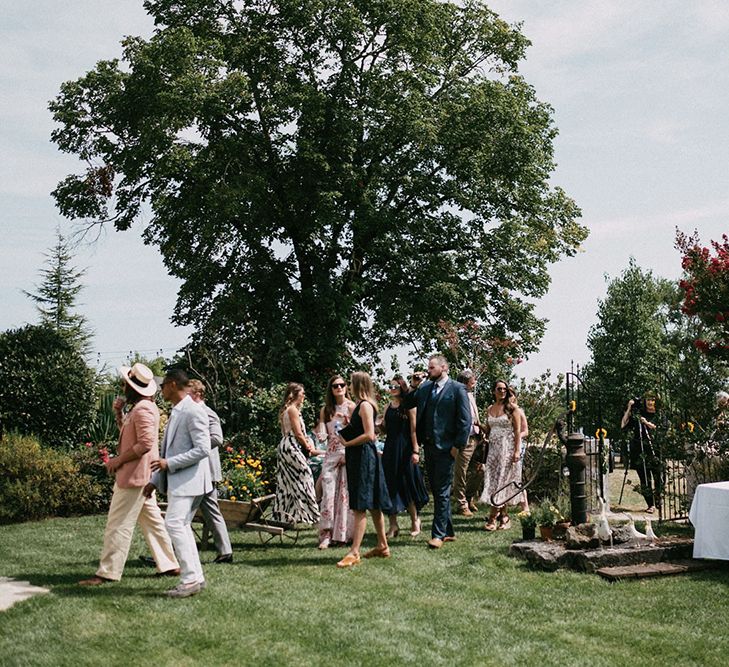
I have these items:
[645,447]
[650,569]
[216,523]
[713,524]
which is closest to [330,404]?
[216,523]

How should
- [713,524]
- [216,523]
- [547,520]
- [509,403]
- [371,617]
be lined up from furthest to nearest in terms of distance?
[509,403] < [547,520] < [216,523] < [713,524] < [371,617]

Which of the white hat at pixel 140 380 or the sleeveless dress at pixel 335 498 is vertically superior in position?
the white hat at pixel 140 380

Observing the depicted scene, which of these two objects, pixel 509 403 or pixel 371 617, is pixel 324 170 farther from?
pixel 371 617

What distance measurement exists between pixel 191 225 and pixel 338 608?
54.6 ft

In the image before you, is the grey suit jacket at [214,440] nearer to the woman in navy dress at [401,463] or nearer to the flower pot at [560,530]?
the woman in navy dress at [401,463]

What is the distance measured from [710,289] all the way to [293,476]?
21.0ft

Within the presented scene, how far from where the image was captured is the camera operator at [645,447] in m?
12.4

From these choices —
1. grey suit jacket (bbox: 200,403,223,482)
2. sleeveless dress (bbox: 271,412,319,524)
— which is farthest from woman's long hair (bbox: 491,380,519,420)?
grey suit jacket (bbox: 200,403,223,482)

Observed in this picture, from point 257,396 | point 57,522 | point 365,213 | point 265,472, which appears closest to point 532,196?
point 365,213

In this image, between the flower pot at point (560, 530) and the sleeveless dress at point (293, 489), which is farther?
the sleeveless dress at point (293, 489)

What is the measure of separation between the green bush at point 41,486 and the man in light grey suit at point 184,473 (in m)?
6.82

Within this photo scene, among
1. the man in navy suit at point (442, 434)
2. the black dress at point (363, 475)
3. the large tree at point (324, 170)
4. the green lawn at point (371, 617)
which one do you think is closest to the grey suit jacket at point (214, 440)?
the green lawn at point (371, 617)

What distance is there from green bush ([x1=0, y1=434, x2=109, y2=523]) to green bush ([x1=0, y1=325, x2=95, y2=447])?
1.80 metres

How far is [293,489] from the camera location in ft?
35.5
